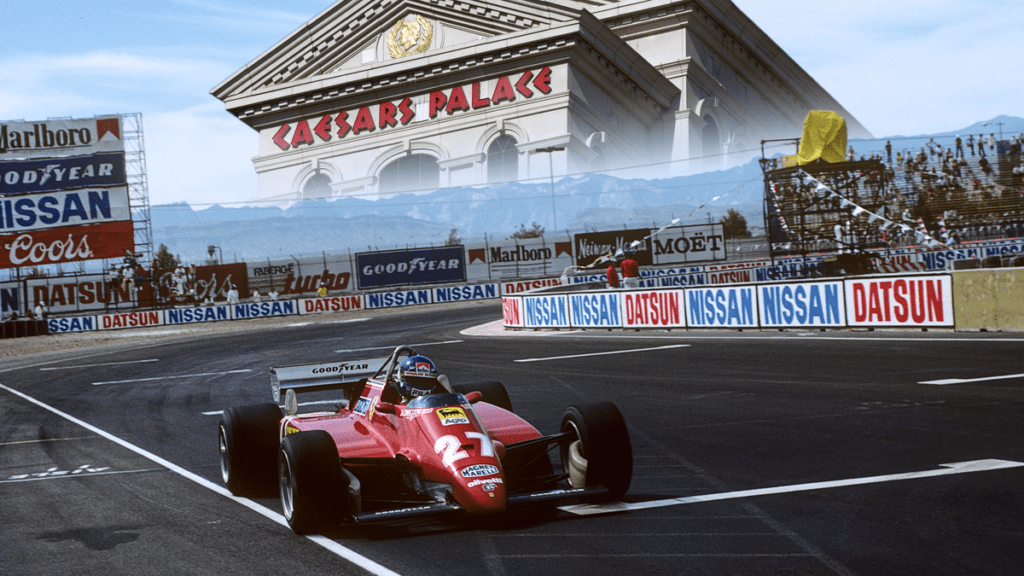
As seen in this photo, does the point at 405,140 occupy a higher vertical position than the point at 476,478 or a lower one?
higher

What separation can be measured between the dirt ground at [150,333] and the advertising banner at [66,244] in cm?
633

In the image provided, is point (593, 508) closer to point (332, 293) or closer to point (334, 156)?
point (332, 293)

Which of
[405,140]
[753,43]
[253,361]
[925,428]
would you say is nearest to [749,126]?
[753,43]

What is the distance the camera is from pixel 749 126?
9144cm

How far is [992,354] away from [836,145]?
909 inches

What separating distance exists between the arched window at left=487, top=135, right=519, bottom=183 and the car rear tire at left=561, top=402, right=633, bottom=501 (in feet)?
203

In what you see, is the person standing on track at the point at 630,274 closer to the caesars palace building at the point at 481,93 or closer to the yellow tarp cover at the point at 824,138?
the yellow tarp cover at the point at 824,138

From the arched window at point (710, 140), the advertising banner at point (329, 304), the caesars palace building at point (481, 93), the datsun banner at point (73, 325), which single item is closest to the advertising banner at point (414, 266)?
the caesars palace building at point (481, 93)

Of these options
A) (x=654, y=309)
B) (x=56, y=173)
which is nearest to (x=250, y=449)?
(x=654, y=309)

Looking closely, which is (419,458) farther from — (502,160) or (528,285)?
(502,160)

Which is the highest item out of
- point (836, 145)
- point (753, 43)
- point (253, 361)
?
point (753, 43)

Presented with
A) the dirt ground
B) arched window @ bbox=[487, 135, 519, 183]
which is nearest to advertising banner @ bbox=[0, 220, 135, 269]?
the dirt ground

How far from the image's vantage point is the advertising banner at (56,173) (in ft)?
163

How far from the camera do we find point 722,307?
2334 centimetres
